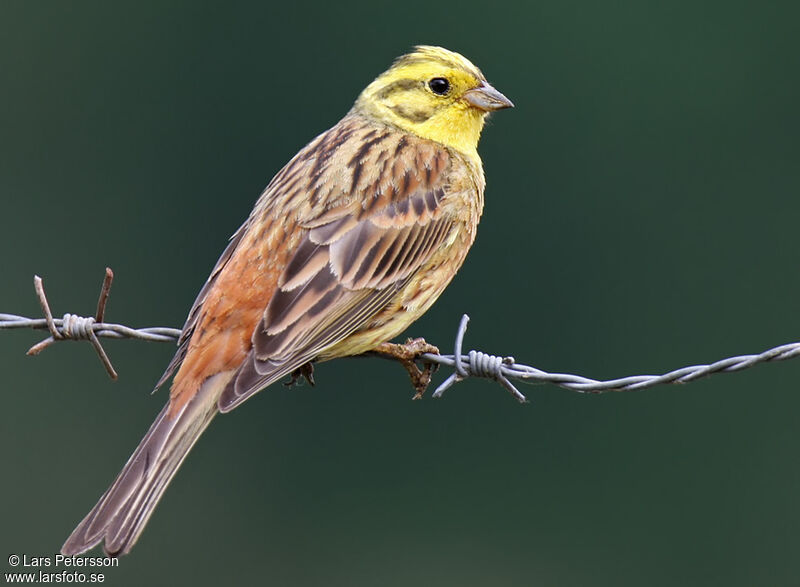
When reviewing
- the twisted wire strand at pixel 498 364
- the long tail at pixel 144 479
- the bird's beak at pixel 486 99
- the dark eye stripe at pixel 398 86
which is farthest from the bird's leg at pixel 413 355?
the dark eye stripe at pixel 398 86

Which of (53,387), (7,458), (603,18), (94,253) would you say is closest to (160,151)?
(94,253)

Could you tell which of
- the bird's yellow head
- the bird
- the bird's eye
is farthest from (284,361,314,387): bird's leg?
the bird's eye

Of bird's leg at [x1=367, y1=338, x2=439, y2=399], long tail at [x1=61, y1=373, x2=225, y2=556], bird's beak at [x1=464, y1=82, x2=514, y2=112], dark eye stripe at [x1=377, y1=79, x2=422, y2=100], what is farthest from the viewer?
dark eye stripe at [x1=377, y1=79, x2=422, y2=100]

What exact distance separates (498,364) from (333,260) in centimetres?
95

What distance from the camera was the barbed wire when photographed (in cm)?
488

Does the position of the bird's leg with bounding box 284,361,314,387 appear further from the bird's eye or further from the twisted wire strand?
the bird's eye

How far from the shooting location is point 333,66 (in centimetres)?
1675

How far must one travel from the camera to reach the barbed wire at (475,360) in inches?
192

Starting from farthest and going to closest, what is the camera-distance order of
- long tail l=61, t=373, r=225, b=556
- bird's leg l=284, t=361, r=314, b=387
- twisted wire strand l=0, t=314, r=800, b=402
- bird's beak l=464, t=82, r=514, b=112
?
bird's beak l=464, t=82, r=514, b=112
bird's leg l=284, t=361, r=314, b=387
long tail l=61, t=373, r=225, b=556
twisted wire strand l=0, t=314, r=800, b=402

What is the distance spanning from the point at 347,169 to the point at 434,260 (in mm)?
521

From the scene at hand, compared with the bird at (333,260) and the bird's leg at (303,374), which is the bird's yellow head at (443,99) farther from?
the bird's leg at (303,374)

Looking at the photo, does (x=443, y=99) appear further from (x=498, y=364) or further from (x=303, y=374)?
(x=498, y=364)

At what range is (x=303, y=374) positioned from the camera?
6367mm

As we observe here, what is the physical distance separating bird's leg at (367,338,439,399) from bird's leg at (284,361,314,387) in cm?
26
